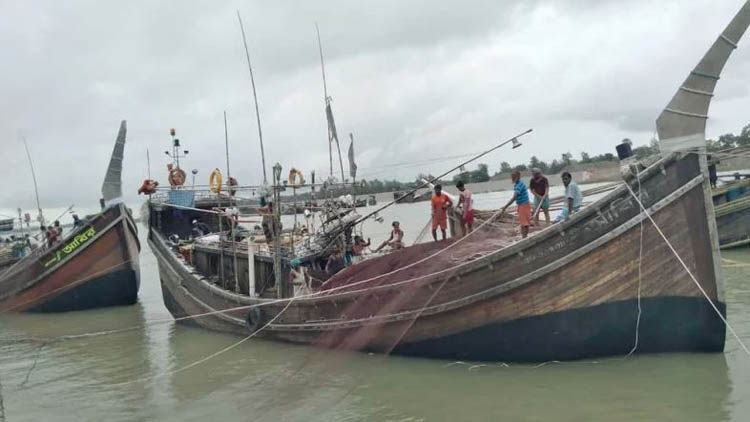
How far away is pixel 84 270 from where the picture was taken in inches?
735

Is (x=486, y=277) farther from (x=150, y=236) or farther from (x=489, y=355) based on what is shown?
(x=150, y=236)

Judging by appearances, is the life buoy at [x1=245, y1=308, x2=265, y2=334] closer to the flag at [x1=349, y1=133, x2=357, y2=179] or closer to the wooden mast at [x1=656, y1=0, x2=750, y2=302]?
the flag at [x1=349, y1=133, x2=357, y2=179]

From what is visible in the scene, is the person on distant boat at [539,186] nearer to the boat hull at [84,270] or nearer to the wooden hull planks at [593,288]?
the wooden hull planks at [593,288]

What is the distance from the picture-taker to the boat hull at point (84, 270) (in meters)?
18.4

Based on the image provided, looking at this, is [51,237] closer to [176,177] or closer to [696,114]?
[176,177]

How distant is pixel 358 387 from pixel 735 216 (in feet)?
60.1

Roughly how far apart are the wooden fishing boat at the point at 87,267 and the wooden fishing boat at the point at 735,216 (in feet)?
65.0

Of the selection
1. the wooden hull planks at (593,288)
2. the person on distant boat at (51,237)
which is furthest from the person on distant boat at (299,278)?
the person on distant boat at (51,237)

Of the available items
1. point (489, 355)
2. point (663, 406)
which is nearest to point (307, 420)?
point (489, 355)

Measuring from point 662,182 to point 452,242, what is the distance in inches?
125

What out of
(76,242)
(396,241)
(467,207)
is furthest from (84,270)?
(467,207)

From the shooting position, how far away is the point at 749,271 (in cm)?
1725

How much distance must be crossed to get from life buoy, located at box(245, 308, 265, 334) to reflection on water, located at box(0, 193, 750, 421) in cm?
36

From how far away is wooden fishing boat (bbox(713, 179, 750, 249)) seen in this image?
71.4ft
